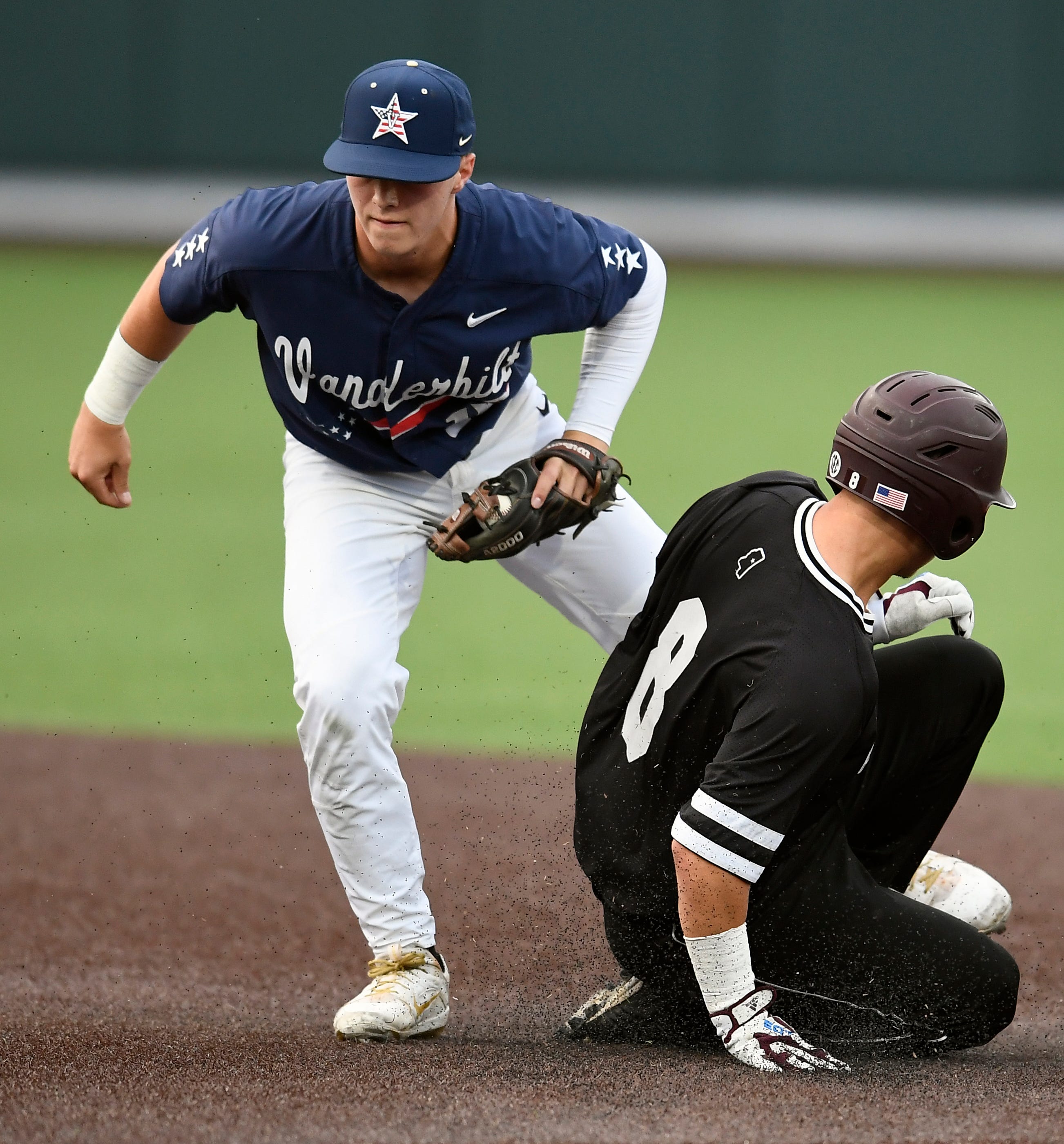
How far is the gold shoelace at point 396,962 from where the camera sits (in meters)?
3.21

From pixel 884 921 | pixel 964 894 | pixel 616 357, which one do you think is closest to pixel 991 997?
pixel 884 921

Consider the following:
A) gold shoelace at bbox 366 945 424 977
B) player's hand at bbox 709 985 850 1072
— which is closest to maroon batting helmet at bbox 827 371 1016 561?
player's hand at bbox 709 985 850 1072

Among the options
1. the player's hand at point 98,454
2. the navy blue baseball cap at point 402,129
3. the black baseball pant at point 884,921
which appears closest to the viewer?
the black baseball pant at point 884,921

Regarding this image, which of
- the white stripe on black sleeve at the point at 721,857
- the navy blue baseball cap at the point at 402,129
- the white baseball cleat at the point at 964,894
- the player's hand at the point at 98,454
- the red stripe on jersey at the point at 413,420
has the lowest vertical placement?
the white baseball cleat at the point at 964,894

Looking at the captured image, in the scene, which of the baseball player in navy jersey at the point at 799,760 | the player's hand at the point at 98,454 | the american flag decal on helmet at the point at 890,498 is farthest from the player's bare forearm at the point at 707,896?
the player's hand at the point at 98,454

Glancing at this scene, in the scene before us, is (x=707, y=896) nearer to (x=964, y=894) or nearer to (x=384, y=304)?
(x=964, y=894)

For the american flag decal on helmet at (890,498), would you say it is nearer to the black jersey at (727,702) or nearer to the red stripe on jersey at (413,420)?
the black jersey at (727,702)

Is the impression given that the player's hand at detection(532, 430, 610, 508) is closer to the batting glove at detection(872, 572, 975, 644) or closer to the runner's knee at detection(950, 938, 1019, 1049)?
the batting glove at detection(872, 572, 975, 644)

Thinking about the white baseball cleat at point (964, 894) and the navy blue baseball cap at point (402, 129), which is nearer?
the navy blue baseball cap at point (402, 129)

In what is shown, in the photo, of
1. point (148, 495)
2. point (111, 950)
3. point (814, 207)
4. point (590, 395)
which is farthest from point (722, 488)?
point (814, 207)

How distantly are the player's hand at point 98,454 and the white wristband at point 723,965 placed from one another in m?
1.70

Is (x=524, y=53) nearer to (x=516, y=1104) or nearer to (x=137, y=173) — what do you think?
(x=137, y=173)

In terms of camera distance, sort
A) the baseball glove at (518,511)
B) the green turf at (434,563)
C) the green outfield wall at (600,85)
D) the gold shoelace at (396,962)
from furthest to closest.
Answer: the green outfield wall at (600,85), the green turf at (434,563), the baseball glove at (518,511), the gold shoelace at (396,962)

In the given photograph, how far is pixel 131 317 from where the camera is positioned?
350cm
